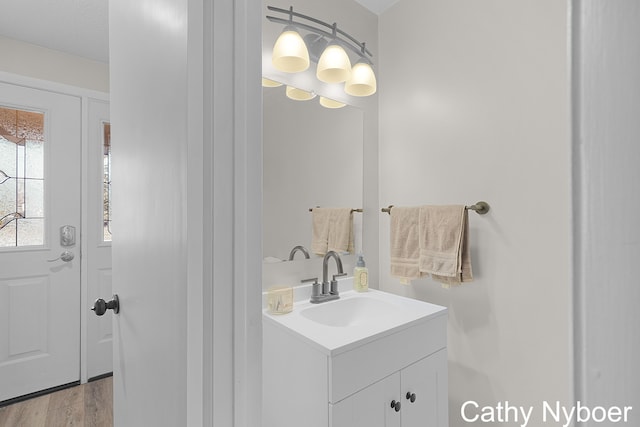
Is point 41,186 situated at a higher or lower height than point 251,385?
higher

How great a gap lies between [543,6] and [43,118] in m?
2.82

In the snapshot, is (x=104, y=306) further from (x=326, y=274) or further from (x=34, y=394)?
(x=34, y=394)

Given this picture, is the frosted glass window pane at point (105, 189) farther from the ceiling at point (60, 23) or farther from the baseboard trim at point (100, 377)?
the baseboard trim at point (100, 377)

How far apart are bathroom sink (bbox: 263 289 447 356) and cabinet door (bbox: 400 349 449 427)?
17cm

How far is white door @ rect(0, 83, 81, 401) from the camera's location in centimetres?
202

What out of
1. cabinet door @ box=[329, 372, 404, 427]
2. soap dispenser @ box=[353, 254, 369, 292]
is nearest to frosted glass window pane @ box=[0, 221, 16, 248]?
soap dispenser @ box=[353, 254, 369, 292]

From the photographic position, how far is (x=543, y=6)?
1.24m

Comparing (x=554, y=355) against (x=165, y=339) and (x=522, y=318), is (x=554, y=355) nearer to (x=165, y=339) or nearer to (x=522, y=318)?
(x=522, y=318)

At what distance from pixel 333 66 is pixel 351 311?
1.14 metres

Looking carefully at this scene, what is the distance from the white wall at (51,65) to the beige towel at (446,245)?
2457 millimetres

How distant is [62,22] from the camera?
192 cm

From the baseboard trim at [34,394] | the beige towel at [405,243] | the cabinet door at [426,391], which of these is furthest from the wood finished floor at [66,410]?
the beige towel at [405,243]

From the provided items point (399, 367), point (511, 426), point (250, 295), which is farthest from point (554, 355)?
point (250, 295)

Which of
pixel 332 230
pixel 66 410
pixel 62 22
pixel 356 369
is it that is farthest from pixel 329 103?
pixel 66 410
